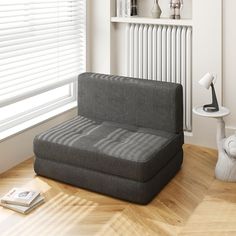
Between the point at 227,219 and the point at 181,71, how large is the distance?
165 centimetres

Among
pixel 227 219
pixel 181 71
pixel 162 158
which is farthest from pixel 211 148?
pixel 227 219

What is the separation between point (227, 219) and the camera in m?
2.89

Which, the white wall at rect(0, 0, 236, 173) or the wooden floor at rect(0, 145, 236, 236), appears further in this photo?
the white wall at rect(0, 0, 236, 173)

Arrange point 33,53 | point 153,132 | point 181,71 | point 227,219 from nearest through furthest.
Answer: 1. point 227,219
2. point 153,132
3. point 33,53
4. point 181,71

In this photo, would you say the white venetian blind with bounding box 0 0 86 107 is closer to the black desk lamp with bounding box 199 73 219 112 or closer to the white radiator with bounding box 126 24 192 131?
the white radiator with bounding box 126 24 192 131

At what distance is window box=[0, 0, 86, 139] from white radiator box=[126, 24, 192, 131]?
0.52 m

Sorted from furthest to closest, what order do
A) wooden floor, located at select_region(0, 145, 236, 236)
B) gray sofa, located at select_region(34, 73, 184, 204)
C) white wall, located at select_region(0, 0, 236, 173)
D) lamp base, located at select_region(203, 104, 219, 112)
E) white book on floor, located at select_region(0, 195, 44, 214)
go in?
1. white wall, located at select_region(0, 0, 236, 173)
2. lamp base, located at select_region(203, 104, 219, 112)
3. gray sofa, located at select_region(34, 73, 184, 204)
4. white book on floor, located at select_region(0, 195, 44, 214)
5. wooden floor, located at select_region(0, 145, 236, 236)

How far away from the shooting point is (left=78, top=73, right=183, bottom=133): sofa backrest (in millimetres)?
3506

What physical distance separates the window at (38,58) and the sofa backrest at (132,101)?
0.39 meters

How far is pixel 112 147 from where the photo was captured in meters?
3.22

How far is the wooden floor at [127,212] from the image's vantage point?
277 cm

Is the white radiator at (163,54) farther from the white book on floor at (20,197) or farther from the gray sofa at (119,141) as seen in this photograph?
the white book on floor at (20,197)

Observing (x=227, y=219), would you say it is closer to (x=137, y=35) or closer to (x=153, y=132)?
(x=153, y=132)

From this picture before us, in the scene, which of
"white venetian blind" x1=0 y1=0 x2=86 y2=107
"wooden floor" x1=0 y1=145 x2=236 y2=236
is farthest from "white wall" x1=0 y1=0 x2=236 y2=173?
"wooden floor" x1=0 y1=145 x2=236 y2=236
